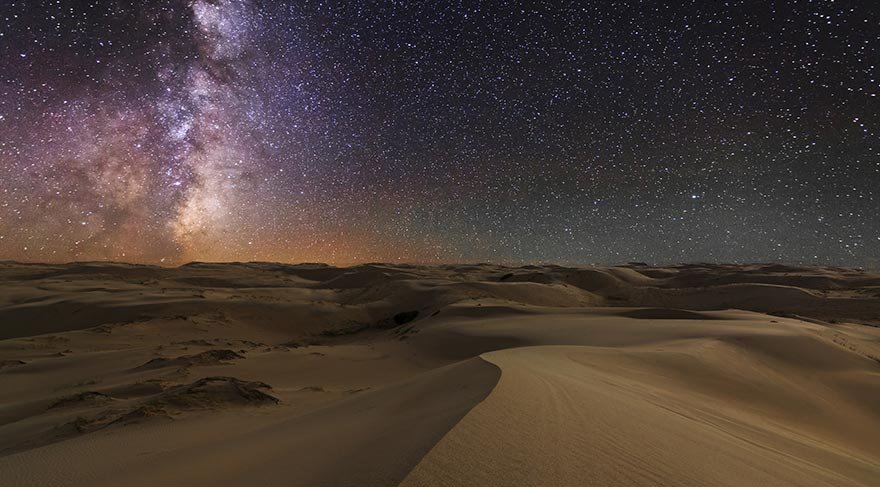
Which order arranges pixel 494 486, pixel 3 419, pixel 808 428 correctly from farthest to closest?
pixel 3 419 → pixel 808 428 → pixel 494 486

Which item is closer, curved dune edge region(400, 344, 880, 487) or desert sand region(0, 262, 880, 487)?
curved dune edge region(400, 344, 880, 487)

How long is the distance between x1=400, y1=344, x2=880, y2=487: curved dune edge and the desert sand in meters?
0.01

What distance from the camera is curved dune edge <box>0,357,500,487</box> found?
1.73m

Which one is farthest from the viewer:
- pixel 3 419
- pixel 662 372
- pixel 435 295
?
pixel 435 295

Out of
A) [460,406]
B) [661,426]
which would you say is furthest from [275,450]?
[661,426]

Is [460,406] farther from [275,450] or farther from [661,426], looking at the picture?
[661,426]

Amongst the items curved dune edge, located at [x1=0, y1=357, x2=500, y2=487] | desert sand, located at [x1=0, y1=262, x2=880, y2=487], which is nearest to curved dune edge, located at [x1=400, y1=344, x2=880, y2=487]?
desert sand, located at [x1=0, y1=262, x2=880, y2=487]

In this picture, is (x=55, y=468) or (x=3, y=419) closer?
(x=55, y=468)

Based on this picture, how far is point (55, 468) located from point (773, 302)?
19.0 metres

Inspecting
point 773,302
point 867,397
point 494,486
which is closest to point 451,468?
point 494,486

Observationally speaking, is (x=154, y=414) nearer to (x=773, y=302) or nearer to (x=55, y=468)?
(x=55, y=468)

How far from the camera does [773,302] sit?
51.5 ft

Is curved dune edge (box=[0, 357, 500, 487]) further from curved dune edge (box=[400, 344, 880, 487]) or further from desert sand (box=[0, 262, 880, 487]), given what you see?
curved dune edge (box=[400, 344, 880, 487])

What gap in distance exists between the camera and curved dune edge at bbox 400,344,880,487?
1.59m
